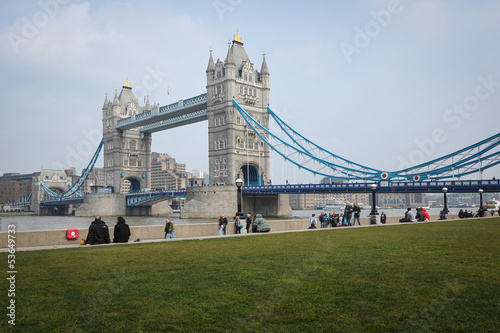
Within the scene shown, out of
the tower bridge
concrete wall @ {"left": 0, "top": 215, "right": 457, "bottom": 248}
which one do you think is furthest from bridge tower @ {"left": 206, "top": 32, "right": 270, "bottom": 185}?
concrete wall @ {"left": 0, "top": 215, "right": 457, "bottom": 248}

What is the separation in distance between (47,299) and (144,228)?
Result: 1161 cm

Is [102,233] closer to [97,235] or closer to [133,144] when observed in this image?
[97,235]

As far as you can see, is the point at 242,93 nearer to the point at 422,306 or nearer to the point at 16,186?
the point at 422,306

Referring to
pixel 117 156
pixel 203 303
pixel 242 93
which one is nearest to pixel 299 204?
pixel 117 156

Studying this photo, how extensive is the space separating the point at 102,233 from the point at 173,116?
70.9m

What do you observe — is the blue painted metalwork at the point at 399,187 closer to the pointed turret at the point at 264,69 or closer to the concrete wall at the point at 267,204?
the concrete wall at the point at 267,204

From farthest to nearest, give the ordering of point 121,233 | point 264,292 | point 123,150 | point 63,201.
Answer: point 63,201, point 123,150, point 121,233, point 264,292

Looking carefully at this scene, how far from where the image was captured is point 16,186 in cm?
16850

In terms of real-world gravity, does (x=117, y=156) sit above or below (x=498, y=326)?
above

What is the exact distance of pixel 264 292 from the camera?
6.91 m

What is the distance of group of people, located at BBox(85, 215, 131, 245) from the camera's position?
14703 millimetres

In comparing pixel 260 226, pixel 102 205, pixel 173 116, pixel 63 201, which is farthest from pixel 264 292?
pixel 63 201

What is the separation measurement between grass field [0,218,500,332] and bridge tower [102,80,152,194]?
87986mm

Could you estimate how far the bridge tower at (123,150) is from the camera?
3789 inches
